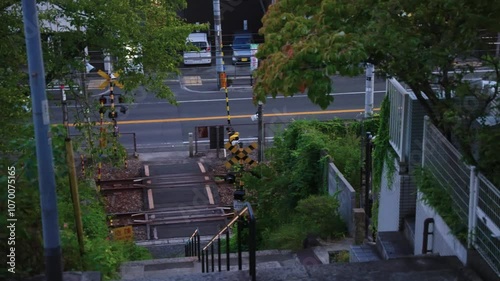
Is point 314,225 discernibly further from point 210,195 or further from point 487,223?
point 487,223

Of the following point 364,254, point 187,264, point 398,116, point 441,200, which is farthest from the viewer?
point 187,264

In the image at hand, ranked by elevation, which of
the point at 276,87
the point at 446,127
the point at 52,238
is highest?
the point at 276,87

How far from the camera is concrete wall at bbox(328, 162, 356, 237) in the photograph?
46.4 ft

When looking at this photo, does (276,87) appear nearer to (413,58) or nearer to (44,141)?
(413,58)

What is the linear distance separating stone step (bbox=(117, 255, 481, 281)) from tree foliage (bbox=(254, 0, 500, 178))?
128cm

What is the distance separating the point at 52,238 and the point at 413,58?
4356 mm

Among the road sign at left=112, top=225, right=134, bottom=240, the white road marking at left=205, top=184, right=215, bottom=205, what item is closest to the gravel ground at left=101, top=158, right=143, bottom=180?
the white road marking at left=205, top=184, right=215, bottom=205

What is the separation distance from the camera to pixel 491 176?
23.6 feet

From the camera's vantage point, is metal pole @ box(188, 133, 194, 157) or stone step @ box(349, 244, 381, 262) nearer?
stone step @ box(349, 244, 381, 262)

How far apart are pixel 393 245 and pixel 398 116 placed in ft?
6.48

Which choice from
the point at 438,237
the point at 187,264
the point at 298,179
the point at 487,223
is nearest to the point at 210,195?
the point at 298,179

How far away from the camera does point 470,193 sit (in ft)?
23.9

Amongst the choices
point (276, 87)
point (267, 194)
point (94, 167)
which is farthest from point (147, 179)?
point (276, 87)

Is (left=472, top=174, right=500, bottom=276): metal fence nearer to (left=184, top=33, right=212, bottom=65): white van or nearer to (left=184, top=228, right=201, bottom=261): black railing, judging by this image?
(left=184, top=228, right=201, bottom=261): black railing
